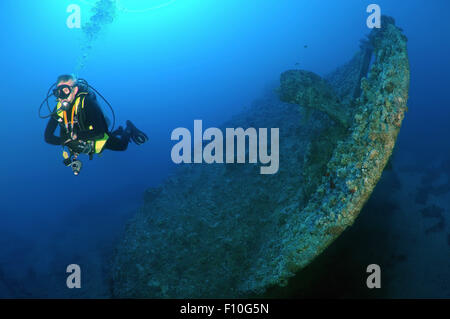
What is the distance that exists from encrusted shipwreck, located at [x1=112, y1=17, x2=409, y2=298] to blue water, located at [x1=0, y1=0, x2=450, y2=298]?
95.5 inches

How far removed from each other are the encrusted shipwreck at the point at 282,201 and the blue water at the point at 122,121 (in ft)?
7.96

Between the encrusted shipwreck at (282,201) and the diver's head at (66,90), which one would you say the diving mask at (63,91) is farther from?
the encrusted shipwreck at (282,201)

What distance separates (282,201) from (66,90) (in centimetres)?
379

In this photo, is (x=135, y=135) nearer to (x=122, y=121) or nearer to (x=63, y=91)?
(x=63, y=91)

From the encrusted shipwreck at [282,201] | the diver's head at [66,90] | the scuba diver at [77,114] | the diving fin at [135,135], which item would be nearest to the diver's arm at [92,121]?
the scuba diver at [77,114]

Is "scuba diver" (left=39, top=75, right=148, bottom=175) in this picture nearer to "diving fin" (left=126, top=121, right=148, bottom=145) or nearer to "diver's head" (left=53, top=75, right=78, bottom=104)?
"diver's head" (left=53, top=75, right=78, bottom=104)

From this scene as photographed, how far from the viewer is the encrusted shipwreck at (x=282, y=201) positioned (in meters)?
2.71

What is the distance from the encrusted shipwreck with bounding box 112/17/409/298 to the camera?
2.71 metres

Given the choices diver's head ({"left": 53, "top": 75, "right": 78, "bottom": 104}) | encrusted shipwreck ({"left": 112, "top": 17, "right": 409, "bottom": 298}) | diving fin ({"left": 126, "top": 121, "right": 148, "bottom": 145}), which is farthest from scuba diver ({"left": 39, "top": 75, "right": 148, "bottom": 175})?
encrusted shipwreck ({"left": 112, "top": 17, "right": 409, "bottom": 298})

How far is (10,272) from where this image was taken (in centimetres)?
821

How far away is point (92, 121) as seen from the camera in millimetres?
3449

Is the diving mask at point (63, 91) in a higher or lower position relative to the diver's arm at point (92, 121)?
higher
